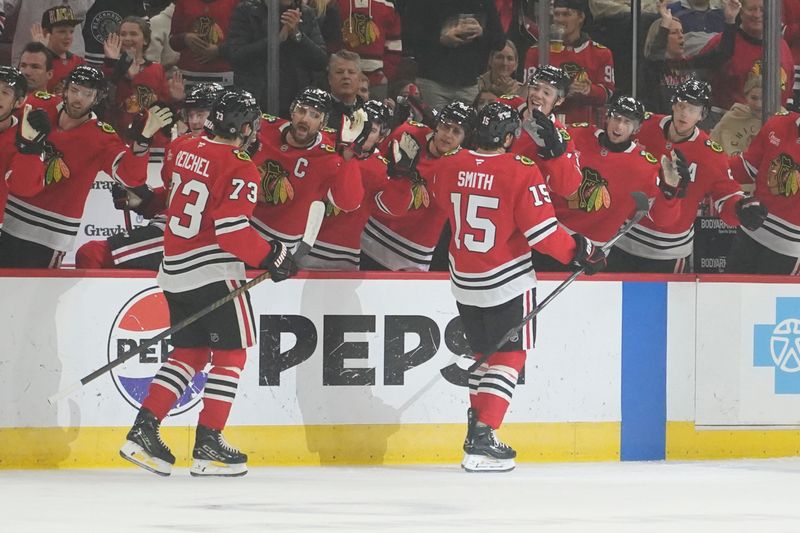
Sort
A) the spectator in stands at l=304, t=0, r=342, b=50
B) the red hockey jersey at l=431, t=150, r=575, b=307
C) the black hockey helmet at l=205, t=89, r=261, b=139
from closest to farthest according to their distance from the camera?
1. the black hockey helmet at l=205, t=89, r=261, b=139
2. the red hockey jersey at l=431, t=150, r=575, b=307
3. the spectator in stands at l=304, t=0, r=342, b=50

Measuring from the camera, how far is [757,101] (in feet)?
24.0

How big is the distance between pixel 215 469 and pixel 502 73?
9.16 ft

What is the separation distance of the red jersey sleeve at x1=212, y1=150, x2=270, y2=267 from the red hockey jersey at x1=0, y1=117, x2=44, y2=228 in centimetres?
88

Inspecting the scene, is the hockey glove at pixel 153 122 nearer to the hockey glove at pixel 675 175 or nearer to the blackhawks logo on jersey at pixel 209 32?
the blackhawks logo on jersey at pixel 209 32

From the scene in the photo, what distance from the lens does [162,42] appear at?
6.77m

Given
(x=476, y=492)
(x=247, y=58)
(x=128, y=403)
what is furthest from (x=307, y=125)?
(x=476, y=492)

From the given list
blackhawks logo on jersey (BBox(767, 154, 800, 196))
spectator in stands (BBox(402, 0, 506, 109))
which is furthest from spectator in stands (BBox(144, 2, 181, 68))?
blackhawks logo on jersey (BBox(767, 154, 800, 196))

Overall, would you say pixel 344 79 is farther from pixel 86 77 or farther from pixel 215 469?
pixel 215 469

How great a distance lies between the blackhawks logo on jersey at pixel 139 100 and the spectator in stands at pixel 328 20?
83 centimetres

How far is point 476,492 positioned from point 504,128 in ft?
4.46

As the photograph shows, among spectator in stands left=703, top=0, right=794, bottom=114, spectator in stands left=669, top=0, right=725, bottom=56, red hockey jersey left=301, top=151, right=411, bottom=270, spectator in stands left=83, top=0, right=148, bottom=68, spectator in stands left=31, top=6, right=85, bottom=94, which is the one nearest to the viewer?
red hockey jersey left=301, top=151, right=411, bottom=270

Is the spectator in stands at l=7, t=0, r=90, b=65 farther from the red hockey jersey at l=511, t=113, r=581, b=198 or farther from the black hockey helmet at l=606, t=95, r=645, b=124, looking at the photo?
the black hockey helmet at l=606, t=95, r=645, b=124

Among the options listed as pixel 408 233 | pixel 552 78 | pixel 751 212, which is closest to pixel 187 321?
pixel 408 233

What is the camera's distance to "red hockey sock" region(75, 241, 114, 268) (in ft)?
19.2
